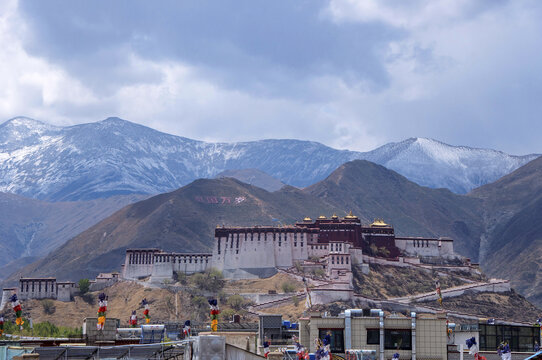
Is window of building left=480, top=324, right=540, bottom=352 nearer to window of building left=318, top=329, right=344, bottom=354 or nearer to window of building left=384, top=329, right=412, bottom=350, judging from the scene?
window of building left=384, top=329, right=412, bottom=350

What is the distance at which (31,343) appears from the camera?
155 ft

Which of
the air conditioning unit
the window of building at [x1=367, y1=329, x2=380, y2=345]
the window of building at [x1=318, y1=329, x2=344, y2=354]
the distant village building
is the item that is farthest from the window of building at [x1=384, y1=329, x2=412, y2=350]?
the air conditioning unit

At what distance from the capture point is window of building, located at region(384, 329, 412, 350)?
211ft

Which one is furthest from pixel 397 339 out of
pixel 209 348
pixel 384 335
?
pixel 209 348

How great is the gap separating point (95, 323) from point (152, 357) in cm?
1871

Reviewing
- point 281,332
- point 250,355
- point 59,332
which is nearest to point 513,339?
point 281,332

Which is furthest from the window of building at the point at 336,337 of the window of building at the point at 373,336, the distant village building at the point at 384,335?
the window of building at the point at 373,336

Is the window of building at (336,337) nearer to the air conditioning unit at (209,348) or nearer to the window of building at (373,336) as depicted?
the window of building at (373,336)

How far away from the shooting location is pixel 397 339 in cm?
6462

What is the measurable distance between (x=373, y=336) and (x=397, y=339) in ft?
5.47

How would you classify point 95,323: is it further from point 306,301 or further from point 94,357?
point 306,301

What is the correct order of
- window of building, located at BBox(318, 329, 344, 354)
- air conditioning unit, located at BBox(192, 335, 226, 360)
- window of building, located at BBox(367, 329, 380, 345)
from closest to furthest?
1. air conditioning unit, located at BBox(192, 335, 226, 360)
2. window of building, located at BBox(367, 329, 380, 345)
3. window of building, located at BBox(318, 329, 344, 354)

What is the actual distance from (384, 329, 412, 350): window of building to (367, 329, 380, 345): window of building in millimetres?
767

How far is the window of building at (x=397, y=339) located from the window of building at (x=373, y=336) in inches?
30.2
